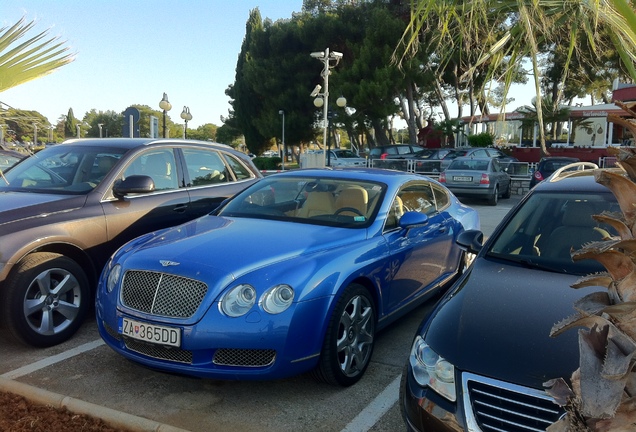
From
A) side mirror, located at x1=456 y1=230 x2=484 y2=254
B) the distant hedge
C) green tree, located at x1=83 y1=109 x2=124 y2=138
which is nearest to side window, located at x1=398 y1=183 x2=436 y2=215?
side mirror, located at x1=456 y1=230 x2=484 y2=254

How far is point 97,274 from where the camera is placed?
495 centimetres

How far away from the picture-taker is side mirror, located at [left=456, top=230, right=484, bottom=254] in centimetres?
404

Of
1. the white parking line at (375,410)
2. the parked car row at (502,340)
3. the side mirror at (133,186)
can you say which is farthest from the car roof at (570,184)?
the side mirror at (133,186)

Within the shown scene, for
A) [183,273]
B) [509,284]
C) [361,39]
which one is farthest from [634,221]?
[361,39]

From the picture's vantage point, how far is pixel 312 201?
16.2 ft

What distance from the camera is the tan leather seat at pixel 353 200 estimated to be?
4.68 m

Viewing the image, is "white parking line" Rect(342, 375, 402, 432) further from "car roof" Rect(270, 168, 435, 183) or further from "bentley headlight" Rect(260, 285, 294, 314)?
"car roof" Rect(270, 168, 435, 183)

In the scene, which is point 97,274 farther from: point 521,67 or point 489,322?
point 521,67

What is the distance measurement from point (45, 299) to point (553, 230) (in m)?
3.93

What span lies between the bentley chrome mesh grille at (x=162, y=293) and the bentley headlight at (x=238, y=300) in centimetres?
15

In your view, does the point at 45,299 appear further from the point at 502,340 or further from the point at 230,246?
the point at 502,340

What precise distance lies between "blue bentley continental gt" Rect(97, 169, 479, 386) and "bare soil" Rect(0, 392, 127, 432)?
47cm

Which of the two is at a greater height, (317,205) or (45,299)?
(317,205)

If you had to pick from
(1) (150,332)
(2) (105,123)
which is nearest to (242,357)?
(1) (150,332)
